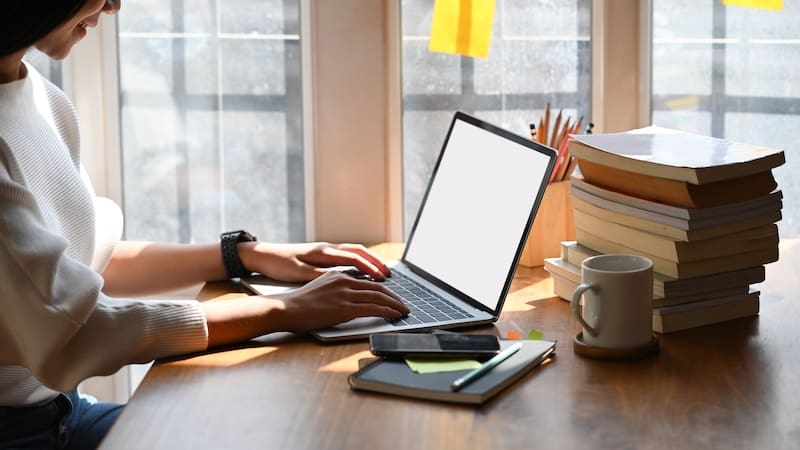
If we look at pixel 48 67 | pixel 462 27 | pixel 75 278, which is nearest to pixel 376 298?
pixel 75 278

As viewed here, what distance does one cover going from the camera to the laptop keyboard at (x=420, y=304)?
55.1 inches

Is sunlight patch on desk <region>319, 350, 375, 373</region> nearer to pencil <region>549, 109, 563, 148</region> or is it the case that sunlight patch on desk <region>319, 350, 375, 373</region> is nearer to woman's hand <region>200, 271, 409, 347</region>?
woman's hand <region>200, 271, 409, 347</region>

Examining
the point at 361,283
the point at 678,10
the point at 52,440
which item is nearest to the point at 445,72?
the point at 678,10

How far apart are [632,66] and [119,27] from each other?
3.28ft

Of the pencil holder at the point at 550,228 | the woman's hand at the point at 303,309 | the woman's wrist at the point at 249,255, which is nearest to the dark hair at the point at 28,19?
the woman's hand at the point at 303,309

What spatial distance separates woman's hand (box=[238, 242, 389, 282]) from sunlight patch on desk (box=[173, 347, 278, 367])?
282 millimetres

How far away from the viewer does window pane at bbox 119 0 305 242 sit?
2.09 m

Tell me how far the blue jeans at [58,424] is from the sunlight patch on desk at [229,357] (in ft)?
0.75

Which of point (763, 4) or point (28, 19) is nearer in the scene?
point (28, 19)

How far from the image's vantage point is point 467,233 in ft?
5.05

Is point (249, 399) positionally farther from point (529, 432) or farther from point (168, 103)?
A: point (168, 103)

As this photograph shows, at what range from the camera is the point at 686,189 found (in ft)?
4.41

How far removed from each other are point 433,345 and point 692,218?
375 millimetres

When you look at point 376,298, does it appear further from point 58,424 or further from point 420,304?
point 58,424
